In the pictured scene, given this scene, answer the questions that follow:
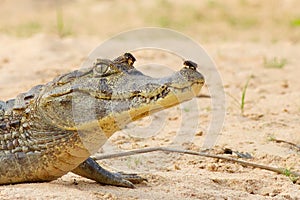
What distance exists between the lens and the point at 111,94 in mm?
3428

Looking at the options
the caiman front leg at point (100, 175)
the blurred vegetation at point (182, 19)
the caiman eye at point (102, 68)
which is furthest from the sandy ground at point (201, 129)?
the blurred vegetation at point (182, 19)

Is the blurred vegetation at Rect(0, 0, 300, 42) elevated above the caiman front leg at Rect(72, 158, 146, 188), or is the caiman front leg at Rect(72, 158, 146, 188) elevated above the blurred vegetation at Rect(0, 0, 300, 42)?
the blurred vegetation at Rect(0, 0, 300, 42)

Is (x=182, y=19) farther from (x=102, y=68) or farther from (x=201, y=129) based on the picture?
(x=102, y=68)

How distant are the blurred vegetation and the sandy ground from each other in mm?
1249

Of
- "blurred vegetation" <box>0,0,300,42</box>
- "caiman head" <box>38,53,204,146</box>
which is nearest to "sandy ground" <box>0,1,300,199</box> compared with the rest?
"caiman head" <box>38,53,204,146</box>

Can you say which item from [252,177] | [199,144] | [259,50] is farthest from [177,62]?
[252,177]

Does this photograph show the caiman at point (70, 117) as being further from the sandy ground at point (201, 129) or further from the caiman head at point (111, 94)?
the sandy ground at point (201, 129)

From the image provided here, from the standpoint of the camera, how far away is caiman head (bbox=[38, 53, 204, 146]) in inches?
125

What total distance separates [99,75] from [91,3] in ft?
34.0

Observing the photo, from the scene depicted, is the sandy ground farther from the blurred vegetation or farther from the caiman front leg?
the blurred vegetation

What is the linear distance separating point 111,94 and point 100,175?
60cm

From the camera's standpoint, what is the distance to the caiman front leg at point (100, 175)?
3779mm

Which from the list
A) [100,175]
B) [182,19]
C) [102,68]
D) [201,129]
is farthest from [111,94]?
[182,19]

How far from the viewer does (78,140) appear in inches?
137
